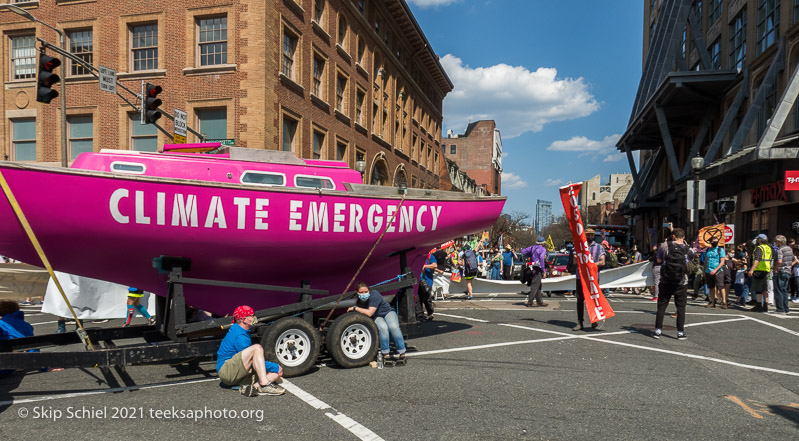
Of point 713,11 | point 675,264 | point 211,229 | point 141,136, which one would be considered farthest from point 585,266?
point 713,11

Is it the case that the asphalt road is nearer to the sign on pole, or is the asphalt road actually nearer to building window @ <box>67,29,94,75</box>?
the sign on pole

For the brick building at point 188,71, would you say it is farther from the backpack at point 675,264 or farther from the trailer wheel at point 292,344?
the backpack at point 675,264

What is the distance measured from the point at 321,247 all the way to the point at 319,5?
20.5 metres

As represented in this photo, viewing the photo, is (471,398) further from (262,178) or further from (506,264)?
(506,264)

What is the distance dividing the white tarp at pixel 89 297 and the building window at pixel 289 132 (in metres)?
11.8

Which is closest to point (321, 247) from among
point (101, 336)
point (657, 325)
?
point (101, 336)

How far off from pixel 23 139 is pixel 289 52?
1161cm

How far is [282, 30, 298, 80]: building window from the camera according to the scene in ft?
67.9

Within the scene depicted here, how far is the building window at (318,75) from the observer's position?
23578 mm

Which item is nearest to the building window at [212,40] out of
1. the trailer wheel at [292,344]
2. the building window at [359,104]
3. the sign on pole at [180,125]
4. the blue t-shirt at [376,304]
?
the sign on pole at [180,125]

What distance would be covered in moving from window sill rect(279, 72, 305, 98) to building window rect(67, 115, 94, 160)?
793 cm

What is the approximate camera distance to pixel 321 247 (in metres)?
6.52

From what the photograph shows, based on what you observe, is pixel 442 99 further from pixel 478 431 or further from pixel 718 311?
pixel 478 431

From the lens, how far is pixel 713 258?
12523mm
